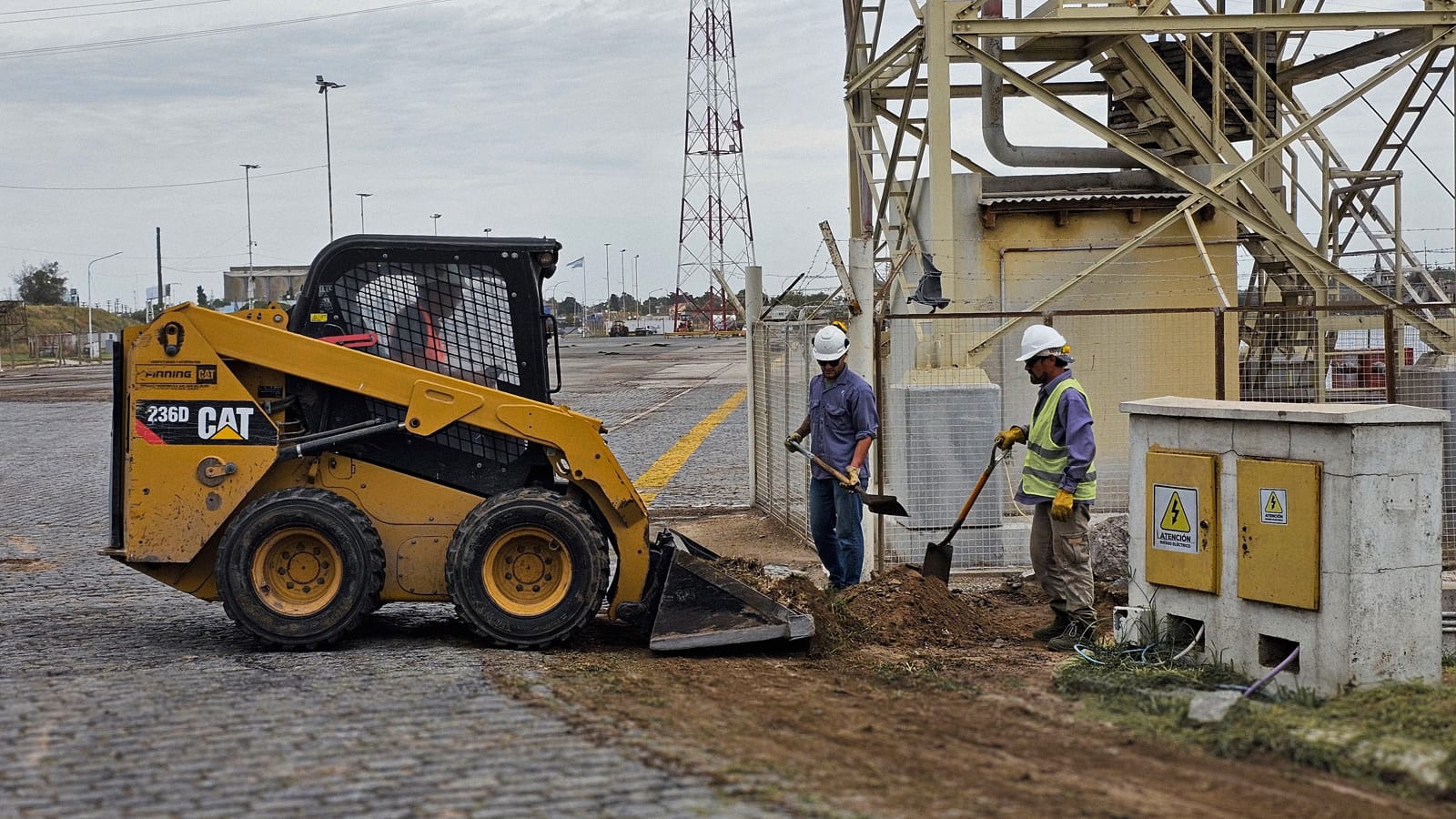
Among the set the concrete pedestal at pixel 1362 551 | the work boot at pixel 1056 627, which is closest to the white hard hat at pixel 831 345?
the work boot at pixel 1056 627

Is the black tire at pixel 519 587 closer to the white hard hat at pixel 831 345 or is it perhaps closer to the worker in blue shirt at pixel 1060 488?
the white hard hat at pixel 831 345

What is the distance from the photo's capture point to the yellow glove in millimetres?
7902

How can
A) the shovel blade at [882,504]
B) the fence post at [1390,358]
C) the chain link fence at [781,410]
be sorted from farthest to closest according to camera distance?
the chain link fence at [781,410]
the fence post at [1390,358]
the shovel blade at [882,504]

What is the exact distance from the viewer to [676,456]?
1945 cm

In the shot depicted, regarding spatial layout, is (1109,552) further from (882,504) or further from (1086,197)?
(1086,197)

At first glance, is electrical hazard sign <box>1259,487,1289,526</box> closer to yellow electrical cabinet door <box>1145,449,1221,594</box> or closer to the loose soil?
yellow electrical cabinet door <box>1145,449,1221,594</box>

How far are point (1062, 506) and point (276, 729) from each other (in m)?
4.19

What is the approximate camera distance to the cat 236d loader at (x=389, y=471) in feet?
25.1

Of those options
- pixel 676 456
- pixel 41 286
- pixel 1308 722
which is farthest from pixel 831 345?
pixel 41 286

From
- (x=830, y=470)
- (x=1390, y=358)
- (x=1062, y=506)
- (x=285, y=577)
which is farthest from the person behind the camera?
(x=1390, y=358)

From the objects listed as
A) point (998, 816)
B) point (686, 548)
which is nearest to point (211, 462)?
point (686, 548)

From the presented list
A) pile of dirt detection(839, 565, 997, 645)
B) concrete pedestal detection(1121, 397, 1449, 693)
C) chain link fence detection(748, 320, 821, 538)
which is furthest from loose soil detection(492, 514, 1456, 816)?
chain link fence detection(748, 320, 821, 538)

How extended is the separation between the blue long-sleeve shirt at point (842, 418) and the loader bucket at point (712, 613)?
1.84 meters

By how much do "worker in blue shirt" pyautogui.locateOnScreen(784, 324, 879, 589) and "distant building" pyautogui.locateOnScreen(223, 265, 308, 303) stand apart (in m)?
3.22
